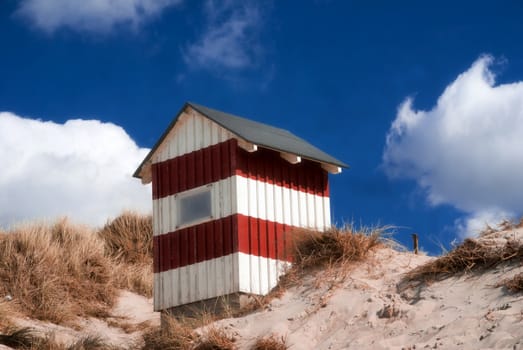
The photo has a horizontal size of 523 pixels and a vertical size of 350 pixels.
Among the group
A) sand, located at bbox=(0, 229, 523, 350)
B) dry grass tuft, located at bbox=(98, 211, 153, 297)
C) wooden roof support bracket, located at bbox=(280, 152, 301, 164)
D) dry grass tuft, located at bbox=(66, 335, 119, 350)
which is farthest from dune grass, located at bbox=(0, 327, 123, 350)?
dry grass tuft, located at bbox=(98, 211, 153, 297)

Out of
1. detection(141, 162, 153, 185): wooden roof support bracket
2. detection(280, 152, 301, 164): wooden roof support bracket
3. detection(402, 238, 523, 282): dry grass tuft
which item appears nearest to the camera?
detection(402, 238, 523, 282): dry grass tuft

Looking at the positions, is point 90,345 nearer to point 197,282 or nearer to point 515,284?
point 197,282

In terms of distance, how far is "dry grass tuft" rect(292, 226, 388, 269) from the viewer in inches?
596

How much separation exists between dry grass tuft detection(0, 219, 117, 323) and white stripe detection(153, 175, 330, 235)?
424 cm

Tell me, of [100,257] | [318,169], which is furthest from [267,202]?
[100,257]

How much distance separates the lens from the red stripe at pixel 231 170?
1621 cm

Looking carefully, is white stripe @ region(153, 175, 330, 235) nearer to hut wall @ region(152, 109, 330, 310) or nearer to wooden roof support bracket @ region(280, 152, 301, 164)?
hut wall @ region(152, 109, 330, 310)

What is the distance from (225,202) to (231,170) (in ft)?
1.94

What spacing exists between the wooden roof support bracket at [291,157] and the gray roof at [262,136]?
7cm

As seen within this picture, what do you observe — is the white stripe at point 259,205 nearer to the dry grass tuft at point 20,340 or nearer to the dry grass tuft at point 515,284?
the dry grass tuft at point 20,340

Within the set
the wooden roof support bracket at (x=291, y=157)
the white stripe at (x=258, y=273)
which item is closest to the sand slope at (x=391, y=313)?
the white stripe at (x=258, y=273)

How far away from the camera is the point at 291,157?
16.8m

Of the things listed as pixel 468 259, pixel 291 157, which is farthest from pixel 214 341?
pixel 291 157

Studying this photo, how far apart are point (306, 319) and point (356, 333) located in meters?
1.18
